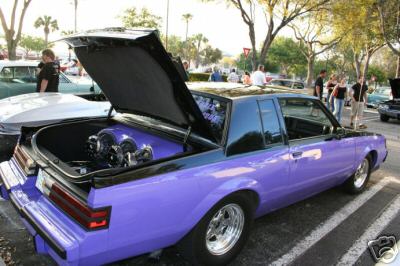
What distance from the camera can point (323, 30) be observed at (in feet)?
98.5

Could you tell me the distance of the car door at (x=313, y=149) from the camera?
3811 millimetres

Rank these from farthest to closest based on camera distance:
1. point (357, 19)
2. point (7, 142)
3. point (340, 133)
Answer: point (357, 19)
point (7, 142)
point (340, 133)

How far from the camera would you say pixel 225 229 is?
325cm

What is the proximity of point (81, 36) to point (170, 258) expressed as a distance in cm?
204

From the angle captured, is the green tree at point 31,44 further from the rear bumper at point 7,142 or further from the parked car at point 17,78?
the rear bumper at point 7,142

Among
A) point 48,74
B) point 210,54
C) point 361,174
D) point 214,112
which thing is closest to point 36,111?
point 48,74

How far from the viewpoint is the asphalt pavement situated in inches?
130

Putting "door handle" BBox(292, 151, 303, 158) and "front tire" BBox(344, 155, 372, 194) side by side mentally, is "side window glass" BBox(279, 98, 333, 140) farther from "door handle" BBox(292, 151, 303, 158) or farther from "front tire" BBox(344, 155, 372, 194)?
"front tire" BBox(344, 155, 372, 194)

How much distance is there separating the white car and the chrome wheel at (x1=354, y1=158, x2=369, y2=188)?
148 inches

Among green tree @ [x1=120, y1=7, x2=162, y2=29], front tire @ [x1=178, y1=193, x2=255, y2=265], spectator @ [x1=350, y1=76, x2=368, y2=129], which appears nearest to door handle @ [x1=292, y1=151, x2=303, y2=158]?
front tire @ [x1=178, y1=193, x2=255, y2=265]

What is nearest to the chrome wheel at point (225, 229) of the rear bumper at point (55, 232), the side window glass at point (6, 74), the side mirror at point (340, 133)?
the rear bumper at point (55, 232)

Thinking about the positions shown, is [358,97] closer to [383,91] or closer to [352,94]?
[352,94]

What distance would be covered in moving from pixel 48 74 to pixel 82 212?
5.18 m

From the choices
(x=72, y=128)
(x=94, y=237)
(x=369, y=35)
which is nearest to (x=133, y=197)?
(x=94, y=237)
